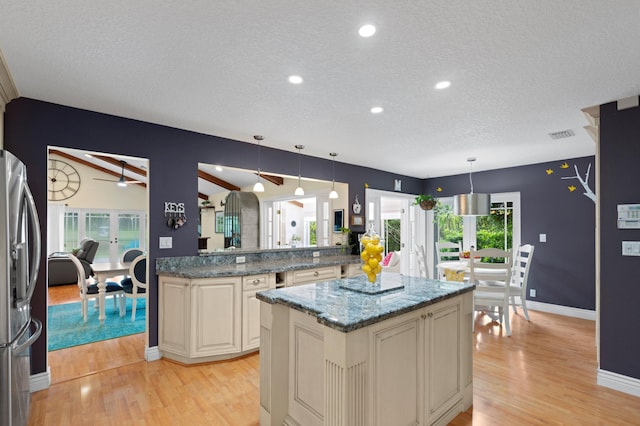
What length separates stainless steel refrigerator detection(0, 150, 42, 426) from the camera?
1.62 m

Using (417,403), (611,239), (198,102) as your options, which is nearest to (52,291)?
(198,102)

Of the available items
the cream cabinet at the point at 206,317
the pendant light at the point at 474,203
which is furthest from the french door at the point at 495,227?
the cream cabinet at the point at 206,317

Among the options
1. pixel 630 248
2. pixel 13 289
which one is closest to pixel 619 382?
pixel 630 248

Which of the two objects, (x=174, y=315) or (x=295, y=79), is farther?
(x=174, y=315)

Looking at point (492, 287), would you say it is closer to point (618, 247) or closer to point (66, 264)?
point (618, 247)

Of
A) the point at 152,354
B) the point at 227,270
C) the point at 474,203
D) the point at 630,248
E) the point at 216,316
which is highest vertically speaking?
the point at 474,203

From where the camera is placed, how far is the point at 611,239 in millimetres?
2658

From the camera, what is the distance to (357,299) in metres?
1.95

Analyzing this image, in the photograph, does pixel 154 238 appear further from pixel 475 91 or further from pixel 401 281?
pixel 475 91

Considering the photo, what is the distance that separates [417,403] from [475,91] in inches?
87.8

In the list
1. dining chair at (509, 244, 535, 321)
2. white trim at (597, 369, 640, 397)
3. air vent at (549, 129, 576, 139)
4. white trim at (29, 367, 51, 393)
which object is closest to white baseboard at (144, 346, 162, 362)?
white trim at (29, 367, 51, 393)

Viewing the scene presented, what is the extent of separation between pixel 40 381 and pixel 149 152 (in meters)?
2.16

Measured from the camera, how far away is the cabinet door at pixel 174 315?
9.88 feet

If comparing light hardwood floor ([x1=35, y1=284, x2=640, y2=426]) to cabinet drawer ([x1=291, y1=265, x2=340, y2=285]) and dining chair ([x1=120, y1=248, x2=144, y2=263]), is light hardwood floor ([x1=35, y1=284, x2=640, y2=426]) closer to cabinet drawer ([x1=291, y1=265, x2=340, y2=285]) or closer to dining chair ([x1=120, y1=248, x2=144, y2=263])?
cabinet drawer ([x1=291, y1=265, x2=340, y2=285])
